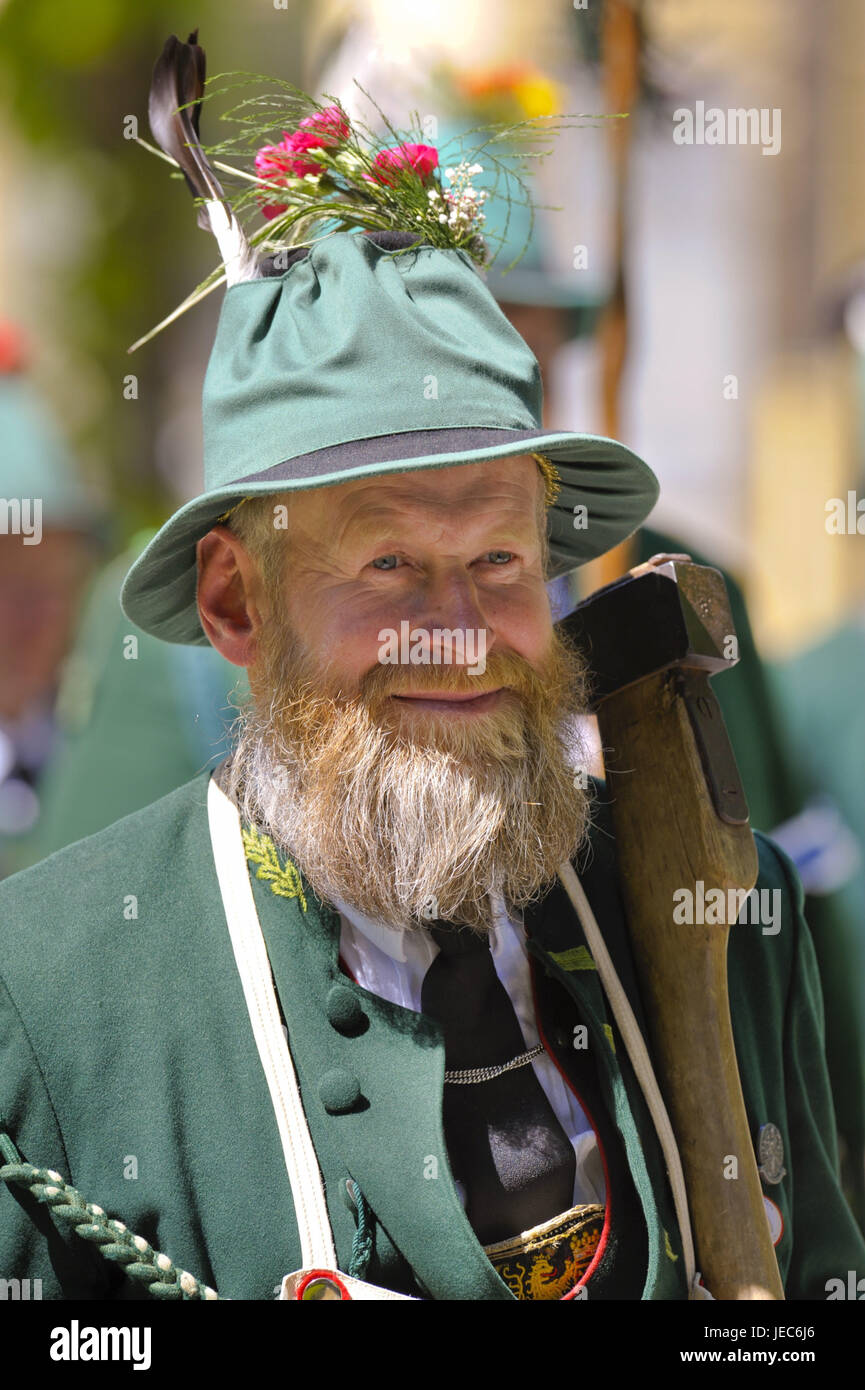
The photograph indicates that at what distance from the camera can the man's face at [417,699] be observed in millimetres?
2068

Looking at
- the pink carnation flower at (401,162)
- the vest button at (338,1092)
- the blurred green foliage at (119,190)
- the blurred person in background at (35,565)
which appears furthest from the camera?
the blurred person in background at (35,565)

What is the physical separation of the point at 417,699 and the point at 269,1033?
19.5 inches

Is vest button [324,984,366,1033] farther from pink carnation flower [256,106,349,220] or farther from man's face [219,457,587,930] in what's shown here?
pink carnation flower [256,106,349,220]

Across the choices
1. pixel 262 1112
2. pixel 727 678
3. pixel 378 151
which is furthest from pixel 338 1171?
pixel 727 678

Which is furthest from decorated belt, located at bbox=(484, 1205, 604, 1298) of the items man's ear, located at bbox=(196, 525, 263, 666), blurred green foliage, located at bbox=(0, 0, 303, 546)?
blurred green foliage, located at bbox=(0, 0, 303, 546)

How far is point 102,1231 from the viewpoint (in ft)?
6.02

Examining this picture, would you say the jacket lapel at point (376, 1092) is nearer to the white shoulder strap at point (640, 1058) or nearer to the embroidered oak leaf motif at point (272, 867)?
the embroidered oak leaf motif at point (272, 867)

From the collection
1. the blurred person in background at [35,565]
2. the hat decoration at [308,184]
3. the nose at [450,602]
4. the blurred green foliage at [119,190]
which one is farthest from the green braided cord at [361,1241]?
the blurred green foliage at [119,190]

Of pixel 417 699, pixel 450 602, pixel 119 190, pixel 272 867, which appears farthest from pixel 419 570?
pixel 119 190

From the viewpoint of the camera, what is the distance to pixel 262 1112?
1.97 metres

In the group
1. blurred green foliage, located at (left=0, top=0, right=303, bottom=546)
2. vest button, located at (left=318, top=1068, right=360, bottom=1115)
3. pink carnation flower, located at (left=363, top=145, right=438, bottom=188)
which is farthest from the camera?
blurred green foliage, located at (left=0, top=0, right=303, bottom=546)

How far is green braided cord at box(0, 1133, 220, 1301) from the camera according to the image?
183 cm

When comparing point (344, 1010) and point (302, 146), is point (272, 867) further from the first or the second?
point (302, 146)

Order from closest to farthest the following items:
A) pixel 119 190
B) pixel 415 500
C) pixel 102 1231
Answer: pixel 102 1231 → pixel 415 500 → pixel 119 190
